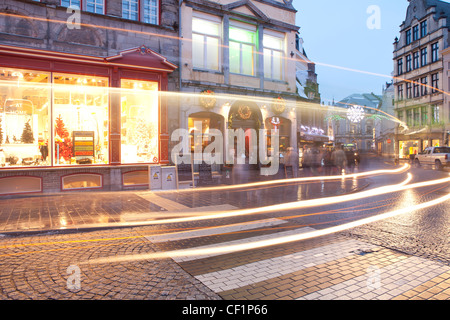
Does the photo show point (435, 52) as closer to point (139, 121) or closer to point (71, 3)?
point (139, 121)

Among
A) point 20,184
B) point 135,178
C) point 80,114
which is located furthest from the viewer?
point 135,178

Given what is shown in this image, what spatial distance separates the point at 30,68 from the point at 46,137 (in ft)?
8.64

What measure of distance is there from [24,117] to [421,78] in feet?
169

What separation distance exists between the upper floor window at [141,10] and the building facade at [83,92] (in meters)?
0.05

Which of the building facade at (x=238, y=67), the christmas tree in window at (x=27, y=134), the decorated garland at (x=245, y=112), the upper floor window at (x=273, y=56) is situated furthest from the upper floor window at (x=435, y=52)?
the christmas tree in window at (x=27, y=134)

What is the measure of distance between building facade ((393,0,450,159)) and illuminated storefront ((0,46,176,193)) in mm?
40399

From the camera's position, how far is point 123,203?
10.3m

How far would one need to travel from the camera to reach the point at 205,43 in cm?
1770

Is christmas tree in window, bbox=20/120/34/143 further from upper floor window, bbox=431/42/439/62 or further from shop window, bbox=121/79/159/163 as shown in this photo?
upper floor window, bbox=431/42/439/62

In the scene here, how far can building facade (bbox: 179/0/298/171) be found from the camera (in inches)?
664

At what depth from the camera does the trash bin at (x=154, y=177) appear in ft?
42.9

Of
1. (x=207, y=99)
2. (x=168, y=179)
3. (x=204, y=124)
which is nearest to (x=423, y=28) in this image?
(x=207, y=99)
